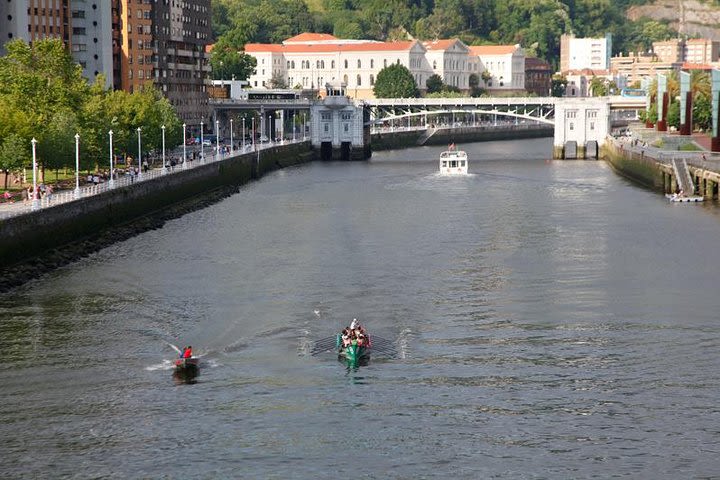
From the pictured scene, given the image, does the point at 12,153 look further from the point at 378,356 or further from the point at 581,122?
the point at 581,122

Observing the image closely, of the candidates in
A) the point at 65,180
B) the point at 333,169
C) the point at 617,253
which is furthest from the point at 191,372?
the point at 333,169

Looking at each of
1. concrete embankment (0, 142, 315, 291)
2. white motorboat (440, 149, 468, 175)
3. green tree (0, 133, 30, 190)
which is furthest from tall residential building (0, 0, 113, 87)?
green tree (0, 133, 30, 190)

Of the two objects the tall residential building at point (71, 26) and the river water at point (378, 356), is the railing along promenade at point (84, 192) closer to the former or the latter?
Result: the river water at point (378, 356)

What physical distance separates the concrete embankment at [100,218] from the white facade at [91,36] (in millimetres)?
31923

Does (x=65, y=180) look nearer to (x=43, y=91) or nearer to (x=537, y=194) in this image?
(x=43, y=91)

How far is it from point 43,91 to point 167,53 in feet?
243

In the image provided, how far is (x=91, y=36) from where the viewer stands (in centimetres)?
15238

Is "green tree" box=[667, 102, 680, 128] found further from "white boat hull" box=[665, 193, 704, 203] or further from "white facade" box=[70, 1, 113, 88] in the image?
"white boat hull" box=[665, 193, 704, 203]

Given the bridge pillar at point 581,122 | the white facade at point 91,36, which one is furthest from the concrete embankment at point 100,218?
the bridge pillar at point 581,122

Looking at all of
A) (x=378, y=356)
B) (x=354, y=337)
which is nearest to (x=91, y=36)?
(x=378, y=356)

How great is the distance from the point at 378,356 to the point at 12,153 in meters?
40.0

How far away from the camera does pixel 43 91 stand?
99750 millimetres

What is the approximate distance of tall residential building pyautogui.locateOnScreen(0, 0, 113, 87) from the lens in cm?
13638

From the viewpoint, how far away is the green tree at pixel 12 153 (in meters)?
85.1
